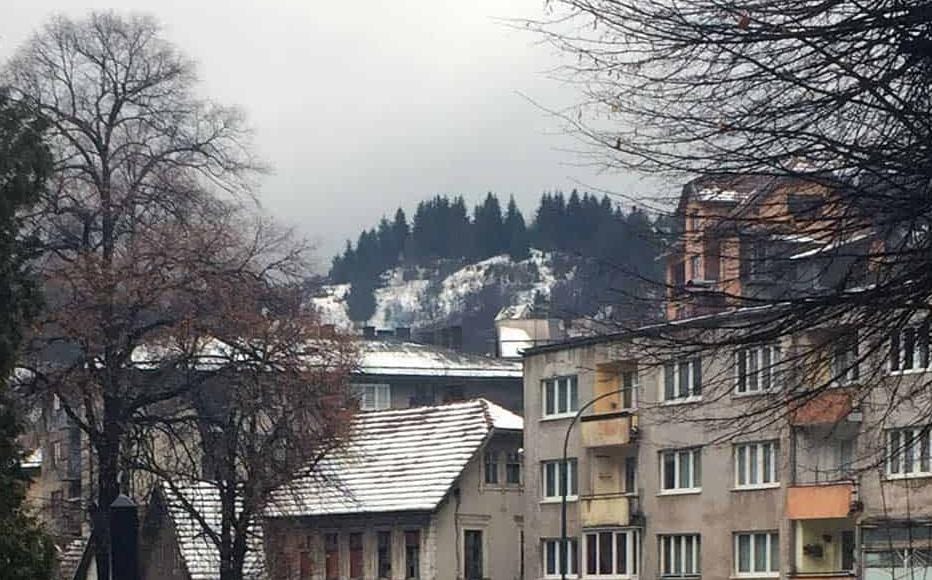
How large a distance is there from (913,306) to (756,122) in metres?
1.56

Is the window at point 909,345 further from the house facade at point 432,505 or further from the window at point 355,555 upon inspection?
the window at point 355,555

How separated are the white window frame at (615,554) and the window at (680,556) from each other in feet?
4.13

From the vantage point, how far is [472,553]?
68.3 metres

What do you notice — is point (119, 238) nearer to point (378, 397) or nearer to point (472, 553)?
point (472, 553)

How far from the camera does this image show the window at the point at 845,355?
43.9 ft

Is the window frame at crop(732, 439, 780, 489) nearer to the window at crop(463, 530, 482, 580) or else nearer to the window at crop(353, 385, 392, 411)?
the window at crop(463, 530, 482, 580)

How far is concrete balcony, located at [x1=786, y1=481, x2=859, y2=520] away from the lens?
174 ft

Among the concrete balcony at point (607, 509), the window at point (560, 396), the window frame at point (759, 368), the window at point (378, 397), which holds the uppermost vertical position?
the window at point (378, 397)

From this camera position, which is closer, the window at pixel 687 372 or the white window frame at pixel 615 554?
the window at pixel 687 372

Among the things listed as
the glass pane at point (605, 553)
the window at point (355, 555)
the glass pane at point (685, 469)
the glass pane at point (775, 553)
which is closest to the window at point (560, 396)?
the glass pane at point (605, 553)

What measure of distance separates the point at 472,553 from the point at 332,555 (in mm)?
5942

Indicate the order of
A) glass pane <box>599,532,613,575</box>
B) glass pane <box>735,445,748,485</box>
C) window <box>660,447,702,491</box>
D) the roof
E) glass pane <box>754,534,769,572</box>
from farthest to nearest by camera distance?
1. the roof
2. glass pane <box>599,532,613,575</box>
3. window <box>660,447,702,491</box>
4. glass pane <box>735,445,748,485</box>
5. glass pane <box>754,534,769,572</box>

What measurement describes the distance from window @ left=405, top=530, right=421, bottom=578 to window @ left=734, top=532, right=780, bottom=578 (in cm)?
1335

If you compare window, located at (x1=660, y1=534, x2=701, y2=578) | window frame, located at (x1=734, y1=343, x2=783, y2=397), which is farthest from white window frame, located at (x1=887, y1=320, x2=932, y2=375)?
window, located at (x1=660, y1=534, x2=701, y2=578)
